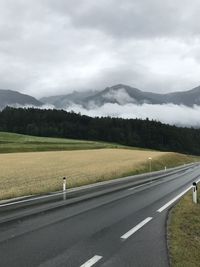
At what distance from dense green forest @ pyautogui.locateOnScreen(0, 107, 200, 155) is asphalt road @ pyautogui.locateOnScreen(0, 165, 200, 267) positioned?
144 metres

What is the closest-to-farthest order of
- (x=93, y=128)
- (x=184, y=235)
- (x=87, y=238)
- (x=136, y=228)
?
(x=87, y=238) → (x=184, y=235) → (x=136, y=228) → (x=93, y=128)

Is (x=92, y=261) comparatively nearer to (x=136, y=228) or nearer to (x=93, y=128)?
(x=136, y=228)

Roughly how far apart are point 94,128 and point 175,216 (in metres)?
153

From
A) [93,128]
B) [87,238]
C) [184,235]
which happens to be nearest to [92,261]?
[87,238]

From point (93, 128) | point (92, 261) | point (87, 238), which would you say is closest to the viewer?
point (92, 261)

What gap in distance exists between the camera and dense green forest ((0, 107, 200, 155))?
533 feet

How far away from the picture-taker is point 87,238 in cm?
1003

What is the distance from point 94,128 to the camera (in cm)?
16700

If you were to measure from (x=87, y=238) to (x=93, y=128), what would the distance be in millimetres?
157054

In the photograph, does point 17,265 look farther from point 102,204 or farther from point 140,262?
point 102,204

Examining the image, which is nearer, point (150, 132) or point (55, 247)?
point (55, 247)

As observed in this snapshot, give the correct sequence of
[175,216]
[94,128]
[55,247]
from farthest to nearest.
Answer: [94,128] → [175,216] → [55,247]

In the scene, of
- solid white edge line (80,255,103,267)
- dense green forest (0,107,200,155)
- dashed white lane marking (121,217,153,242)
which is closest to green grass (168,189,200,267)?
dashed white lane marking (121,217,153,242)

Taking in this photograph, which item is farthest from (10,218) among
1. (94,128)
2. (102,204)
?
(94,128)
